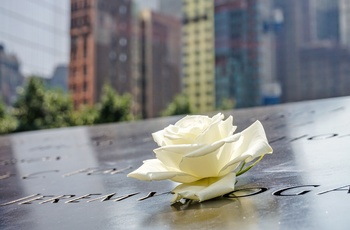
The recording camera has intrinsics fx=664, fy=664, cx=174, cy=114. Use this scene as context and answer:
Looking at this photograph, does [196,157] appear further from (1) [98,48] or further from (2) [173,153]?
(1) [98,48]

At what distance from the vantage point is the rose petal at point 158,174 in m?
1.89

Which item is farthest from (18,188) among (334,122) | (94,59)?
(94,59)

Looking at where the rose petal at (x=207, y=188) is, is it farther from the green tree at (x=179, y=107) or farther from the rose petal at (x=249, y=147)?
the green tree at (x=179, y=107)

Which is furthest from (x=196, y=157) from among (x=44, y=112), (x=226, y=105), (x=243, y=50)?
(x=243, y=50)

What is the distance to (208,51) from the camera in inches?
3103

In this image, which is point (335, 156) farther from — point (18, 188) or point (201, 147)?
point (18, 188)

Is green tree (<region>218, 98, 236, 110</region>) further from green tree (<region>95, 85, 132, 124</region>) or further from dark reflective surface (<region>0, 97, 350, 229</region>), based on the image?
dark reflective surface (<region>0, 97, 350, 229</region>)

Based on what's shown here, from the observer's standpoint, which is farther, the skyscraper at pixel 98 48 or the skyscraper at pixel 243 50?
the skyscraper at pixel 243 50

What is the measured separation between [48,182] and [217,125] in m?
1.44

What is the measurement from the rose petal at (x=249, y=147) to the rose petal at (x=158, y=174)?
0.37 feet

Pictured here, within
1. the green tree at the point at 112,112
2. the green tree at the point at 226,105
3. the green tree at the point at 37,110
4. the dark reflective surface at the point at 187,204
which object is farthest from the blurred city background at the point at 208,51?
the dark reflective surface at the point at 187,204

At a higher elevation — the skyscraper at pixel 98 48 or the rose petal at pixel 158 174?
the skyscraper at pixel 98 48

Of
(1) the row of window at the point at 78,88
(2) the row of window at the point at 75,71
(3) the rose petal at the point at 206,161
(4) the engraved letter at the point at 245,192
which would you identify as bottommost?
(4) the engraved letter at the point at 245,192

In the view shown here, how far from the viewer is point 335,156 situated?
2.57 m
